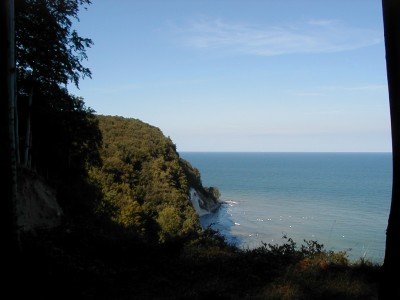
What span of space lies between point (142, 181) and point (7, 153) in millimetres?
43836

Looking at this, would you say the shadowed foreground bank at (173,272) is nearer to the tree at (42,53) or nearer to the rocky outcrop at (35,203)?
the rocky outcrop at (35,203)

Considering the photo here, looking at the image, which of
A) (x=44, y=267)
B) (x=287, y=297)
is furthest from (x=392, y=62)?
(x=44, y=267)

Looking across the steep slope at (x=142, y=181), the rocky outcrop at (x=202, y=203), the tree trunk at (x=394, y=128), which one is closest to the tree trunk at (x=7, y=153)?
the tree trunk at (x=394, y=128)

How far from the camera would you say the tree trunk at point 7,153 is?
254 inches

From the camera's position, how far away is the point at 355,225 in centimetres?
5684

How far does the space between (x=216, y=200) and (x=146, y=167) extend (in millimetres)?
37941

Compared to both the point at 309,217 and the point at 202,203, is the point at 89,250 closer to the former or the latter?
the point at 309,217

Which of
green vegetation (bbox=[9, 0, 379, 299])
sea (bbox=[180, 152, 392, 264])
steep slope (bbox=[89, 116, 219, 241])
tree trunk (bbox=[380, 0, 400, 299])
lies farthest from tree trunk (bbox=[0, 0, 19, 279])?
sea (bbox=[180, 152, 392, 264])

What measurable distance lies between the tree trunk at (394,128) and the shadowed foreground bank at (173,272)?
1.67m

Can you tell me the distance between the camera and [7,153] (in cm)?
652

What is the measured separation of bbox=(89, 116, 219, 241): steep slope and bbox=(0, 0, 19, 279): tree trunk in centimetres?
2005

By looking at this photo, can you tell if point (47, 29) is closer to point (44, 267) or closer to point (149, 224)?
point (44, 267)

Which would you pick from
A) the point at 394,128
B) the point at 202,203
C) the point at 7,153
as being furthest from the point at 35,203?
the point at 202,203

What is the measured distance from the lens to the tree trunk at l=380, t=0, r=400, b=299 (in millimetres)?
5531
